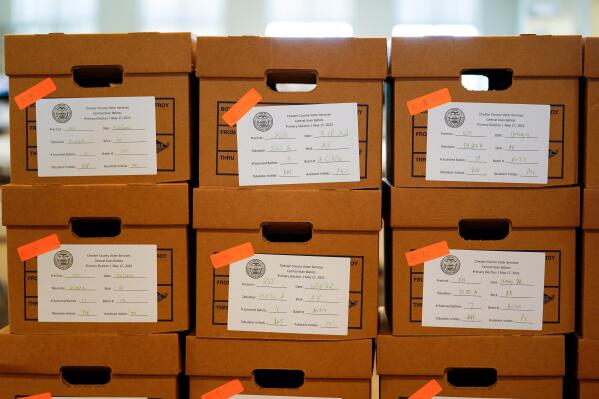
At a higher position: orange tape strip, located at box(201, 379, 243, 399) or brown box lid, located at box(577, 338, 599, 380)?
brown box lid, located at box(577, 338, 599, 380)

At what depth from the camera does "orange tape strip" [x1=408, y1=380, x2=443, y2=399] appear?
36.5 inches

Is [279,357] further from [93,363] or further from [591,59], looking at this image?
[591,59]

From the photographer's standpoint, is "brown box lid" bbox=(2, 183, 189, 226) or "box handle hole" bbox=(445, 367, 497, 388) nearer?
"brown box lid" bbox=(2, 183, 189, 226)

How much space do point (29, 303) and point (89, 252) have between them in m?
0.13

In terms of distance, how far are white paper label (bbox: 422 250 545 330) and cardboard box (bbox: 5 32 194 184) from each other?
1.46 ft

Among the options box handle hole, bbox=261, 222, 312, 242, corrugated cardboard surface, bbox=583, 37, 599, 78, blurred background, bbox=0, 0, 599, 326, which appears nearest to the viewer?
corrugated cardboard surface, bbox=583, 37, 599, 78

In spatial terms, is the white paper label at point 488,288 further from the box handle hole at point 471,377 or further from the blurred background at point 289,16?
the blurred background at point 289,16

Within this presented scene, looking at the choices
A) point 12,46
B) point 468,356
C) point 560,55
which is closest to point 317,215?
point 468,356

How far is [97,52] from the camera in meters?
0.90

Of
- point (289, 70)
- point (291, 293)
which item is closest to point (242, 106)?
point (289, 70)

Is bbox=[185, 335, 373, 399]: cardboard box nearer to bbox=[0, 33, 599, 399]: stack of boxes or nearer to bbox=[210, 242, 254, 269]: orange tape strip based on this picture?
bbox=[0, 33, 599, 399]: stack of boxes

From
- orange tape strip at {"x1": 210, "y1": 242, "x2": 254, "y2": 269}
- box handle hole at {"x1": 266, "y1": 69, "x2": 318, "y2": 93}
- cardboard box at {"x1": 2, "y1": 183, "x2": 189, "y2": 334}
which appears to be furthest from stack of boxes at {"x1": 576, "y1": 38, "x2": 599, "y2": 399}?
cardboard box at {"x1": 2, "y1": 183, "x2": 189, "y2": 334}

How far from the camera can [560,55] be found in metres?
0.89

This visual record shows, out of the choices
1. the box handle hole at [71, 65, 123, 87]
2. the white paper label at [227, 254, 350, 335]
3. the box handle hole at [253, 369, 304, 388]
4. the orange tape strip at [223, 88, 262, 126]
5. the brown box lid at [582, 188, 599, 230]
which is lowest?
the box handle hole at [253, 369, 304, 388]
